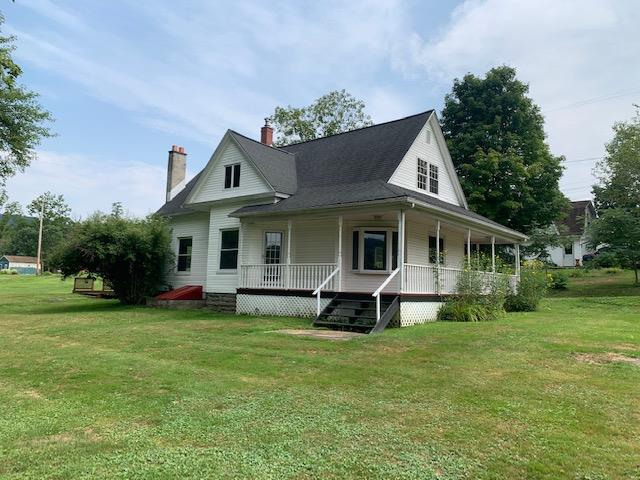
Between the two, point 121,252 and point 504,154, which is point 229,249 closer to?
point 121,252

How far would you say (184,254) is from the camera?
21156mm

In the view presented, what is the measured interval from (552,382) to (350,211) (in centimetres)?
828

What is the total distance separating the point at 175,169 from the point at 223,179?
6.70 meters

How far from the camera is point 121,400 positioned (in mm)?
5277

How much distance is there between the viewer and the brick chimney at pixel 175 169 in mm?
23859

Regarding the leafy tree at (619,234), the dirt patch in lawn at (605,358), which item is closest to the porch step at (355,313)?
the dirt patch in lawn at (605,358)

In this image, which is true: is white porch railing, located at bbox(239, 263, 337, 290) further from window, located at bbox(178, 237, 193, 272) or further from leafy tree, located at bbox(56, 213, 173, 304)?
window, located at bbox(178, 237, 193, 272)

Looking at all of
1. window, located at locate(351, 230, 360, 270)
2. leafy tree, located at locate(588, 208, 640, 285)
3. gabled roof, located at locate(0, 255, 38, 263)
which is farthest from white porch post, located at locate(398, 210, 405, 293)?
gabled roof, located at locate(0, 255, 38, 263)

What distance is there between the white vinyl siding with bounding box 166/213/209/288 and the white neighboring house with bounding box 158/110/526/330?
0.06 metres

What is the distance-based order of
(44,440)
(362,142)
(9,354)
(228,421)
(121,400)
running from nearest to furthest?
1. (44,440)
2. (228,421)
3. (121,400)
4. (9,354)
5. (362,142)

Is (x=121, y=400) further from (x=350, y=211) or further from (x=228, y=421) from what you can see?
(x=350, y=211)

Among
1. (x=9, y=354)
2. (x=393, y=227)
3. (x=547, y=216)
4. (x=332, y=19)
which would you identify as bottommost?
(x=9, y=354)

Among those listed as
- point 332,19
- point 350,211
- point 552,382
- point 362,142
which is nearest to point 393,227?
point 350,211

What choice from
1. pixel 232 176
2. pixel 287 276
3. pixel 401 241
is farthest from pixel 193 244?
pixel 401 241
